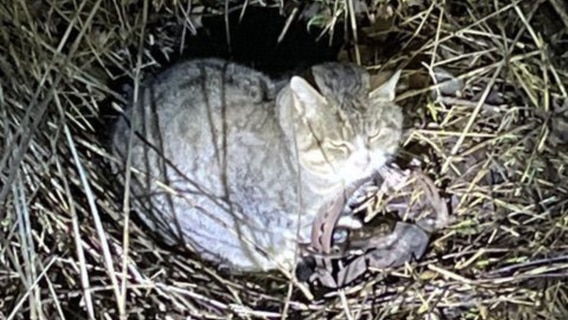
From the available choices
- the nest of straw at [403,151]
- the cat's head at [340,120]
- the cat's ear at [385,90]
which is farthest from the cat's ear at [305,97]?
the nest of straw at [403,151]

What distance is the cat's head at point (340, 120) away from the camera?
Answer: 198 cm

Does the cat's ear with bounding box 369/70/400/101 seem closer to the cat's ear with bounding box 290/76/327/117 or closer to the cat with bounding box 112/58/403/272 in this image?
the cat with bounding box 112/58/403/272

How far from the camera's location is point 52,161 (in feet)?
6.24

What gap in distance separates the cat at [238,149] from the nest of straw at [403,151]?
0.07m

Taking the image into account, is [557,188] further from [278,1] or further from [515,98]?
[278,1]

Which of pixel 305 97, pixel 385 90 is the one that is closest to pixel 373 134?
pixel 385 90

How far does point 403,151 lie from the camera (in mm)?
2266

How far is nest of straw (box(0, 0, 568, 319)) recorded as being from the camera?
1.89 m

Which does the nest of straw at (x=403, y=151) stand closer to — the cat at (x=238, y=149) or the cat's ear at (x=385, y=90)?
the cat at (x=238, y=149)

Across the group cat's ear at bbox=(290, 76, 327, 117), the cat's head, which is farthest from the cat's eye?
cat's ear at bbox=(290, 76, 327, 117)

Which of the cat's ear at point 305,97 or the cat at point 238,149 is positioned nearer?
the cat's ear at point 305,97

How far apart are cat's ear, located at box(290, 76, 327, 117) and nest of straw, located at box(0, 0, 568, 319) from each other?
0.87 feet

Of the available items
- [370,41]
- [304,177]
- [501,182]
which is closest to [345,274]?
[304,177]

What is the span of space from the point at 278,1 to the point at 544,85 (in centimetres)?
55
